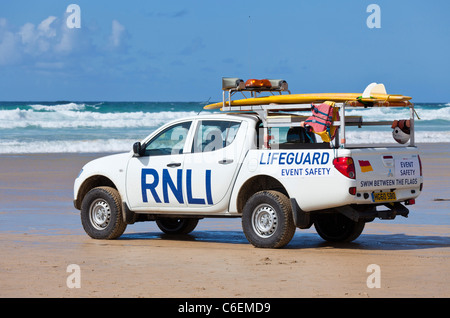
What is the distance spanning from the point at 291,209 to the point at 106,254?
2.26m

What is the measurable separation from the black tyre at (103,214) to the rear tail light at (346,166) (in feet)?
10.9

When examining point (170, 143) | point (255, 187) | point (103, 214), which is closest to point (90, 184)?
point (103, 214)

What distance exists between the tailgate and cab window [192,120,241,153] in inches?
70.7

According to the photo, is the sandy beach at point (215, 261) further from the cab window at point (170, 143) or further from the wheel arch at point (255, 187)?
the cab window at point (170, 143)

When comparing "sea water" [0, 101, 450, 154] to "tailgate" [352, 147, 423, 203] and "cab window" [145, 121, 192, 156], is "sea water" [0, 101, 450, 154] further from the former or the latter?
"tailgate" [352, 147, 423, 203]

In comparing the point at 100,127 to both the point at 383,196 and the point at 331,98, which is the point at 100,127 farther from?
the point at 383,196

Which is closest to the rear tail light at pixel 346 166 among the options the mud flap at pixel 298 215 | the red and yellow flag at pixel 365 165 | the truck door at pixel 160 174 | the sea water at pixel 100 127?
the red and yellow flag at pixel 365 165

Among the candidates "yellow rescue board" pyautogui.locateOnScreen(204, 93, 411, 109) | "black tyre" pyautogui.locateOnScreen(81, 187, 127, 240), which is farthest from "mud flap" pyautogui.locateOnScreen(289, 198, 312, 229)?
"black tyre" pyautogui.locateOnScreen(81, 187, 127, 240)

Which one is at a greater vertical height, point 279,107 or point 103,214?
point 279,107

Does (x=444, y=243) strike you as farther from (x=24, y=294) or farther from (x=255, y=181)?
(x=24, y=294)

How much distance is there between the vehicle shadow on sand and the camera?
1135cm

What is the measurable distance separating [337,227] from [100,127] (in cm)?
4460

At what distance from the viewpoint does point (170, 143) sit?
11.8m
